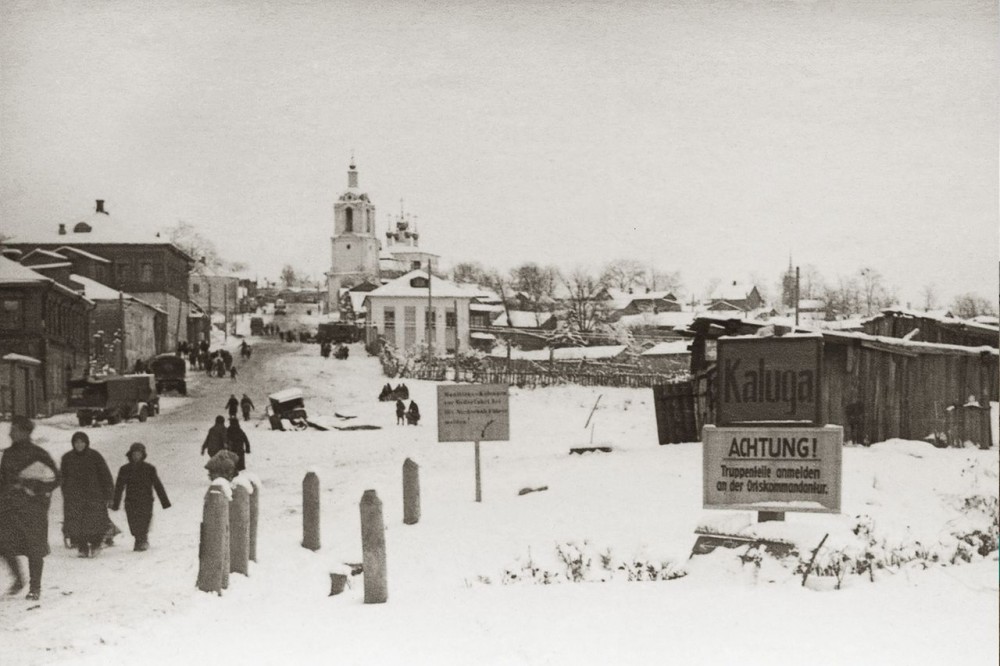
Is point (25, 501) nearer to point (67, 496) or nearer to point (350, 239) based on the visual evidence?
point (67, 496)

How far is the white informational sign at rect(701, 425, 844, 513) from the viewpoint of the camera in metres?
4.38

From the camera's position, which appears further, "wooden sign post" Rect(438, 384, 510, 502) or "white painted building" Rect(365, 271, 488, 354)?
"white painted building" Rect(365, 271, 488, 354)

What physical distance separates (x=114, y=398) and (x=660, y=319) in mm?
3628

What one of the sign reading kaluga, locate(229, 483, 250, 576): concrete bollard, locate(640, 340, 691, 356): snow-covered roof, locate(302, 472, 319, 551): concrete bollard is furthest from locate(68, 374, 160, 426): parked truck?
the sign reading kaluga

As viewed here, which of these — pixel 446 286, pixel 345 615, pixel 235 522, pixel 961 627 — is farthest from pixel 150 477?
pixel 961 627

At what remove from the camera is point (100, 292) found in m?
4.86

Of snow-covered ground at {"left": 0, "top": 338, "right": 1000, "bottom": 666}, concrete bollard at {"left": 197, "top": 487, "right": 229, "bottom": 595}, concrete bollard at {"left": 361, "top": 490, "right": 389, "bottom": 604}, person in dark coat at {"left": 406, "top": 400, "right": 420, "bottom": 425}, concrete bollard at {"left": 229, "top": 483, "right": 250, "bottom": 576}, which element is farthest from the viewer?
person in dark coat at {"left": 406, "top": 400, "right": 420, "bottom": 425}

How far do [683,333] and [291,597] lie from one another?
3.20 meters

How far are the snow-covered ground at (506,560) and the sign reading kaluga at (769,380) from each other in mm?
591

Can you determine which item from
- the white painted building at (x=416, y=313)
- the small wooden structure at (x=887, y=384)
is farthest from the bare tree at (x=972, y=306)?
the white painted building at (x=416, y=313)

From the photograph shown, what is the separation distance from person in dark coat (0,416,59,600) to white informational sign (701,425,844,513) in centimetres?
374

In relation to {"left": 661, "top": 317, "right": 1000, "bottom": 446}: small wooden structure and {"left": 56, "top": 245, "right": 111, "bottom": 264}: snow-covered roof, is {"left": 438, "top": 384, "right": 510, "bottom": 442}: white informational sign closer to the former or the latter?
{"left": 661, "top": 317, "right": 1000, "bottom": 446}: small wooden structure

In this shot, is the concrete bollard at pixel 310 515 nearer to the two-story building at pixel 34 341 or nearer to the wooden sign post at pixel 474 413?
the wooden sign post at pixel 474 413

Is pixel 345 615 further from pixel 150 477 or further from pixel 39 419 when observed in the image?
pixel 39 419
